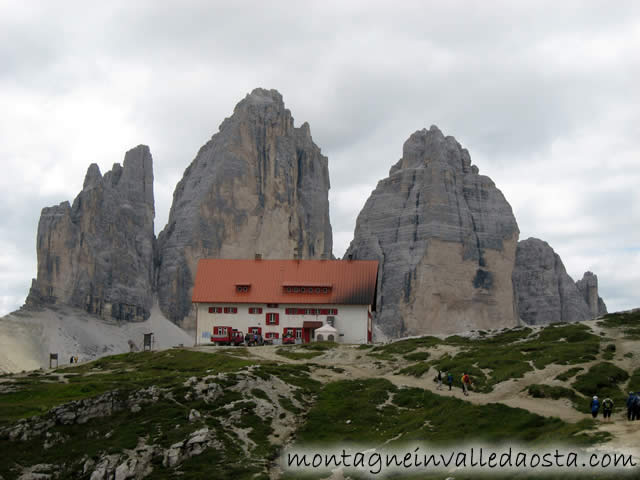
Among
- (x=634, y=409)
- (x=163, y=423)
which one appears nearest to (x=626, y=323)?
(x=634, y=409)

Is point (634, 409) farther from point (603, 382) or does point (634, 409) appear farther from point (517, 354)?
point (517, 354)

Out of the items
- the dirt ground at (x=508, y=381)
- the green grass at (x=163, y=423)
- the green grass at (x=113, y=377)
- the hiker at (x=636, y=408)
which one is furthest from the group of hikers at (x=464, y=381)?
the green grass at (x=113, y=377)

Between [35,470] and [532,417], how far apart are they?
28.6m

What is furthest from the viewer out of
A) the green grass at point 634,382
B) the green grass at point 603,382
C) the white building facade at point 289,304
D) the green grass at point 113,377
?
the white building facade at point 289,304

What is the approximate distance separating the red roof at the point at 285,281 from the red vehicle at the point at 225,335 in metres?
3.80

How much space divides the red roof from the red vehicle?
3.80m

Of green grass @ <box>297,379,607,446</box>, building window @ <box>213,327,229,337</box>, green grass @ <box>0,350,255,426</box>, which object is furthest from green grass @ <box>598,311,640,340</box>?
building window @ <box>213,327,229,337</box>

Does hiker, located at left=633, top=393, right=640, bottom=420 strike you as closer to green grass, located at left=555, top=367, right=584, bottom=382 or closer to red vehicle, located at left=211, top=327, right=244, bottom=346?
green grass, located at left=555, top=367, right=584, bottom=382

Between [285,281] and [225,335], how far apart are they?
1080 centimetres

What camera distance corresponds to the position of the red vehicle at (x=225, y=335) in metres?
98.5

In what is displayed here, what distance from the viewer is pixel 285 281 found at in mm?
103250

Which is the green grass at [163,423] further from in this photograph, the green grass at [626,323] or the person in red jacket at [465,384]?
the green grass at [626,323]

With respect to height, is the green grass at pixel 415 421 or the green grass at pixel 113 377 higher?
the green grass at pixel 113 377

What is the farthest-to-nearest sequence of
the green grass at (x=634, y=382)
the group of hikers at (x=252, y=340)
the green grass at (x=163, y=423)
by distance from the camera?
the group of hikers at (x=252, y=340)
the green grass at (x=634, y=382)
the green grass at (x=163, y=423)
